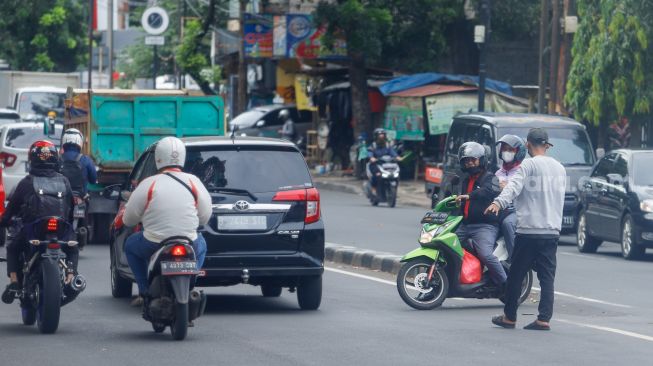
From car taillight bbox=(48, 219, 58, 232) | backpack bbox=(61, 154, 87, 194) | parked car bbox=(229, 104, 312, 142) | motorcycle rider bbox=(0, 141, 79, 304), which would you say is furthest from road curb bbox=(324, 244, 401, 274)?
parked car bbox=(229, 104, 312, 142)

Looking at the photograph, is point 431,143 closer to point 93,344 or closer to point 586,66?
point 586,66

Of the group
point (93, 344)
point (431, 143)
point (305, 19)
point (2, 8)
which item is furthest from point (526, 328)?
point (2, 8)

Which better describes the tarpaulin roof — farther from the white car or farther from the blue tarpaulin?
the white car

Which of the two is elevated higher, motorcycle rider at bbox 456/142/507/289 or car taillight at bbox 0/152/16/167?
motorcycle rider at bbox 456/142/507/289

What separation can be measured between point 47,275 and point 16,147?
14.2 meters

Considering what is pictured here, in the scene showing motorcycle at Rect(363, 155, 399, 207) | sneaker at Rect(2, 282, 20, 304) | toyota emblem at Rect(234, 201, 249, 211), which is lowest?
motorcycle at Rect(363, 155, 399, 207)

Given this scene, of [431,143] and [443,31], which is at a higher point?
[443,31]

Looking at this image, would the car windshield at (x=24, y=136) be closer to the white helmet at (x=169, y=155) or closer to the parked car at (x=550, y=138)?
the parked car at (x=550, y=138)

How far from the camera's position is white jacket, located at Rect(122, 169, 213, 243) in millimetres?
10570

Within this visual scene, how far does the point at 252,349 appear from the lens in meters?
10.3

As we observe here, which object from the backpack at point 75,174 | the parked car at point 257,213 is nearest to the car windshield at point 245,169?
the parked car at point 257,213

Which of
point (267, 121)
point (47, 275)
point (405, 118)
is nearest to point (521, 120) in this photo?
point (47, 275)

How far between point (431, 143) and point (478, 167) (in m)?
25.1

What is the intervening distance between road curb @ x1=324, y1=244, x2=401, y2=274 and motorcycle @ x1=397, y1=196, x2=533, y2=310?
361 cm
